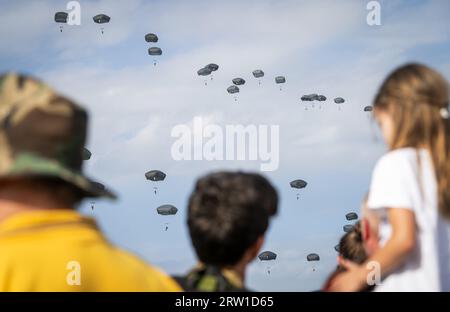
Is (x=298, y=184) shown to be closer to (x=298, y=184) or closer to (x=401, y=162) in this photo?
(x=298, y=184)

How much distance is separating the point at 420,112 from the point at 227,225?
1754mm

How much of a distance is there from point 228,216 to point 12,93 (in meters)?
1.60

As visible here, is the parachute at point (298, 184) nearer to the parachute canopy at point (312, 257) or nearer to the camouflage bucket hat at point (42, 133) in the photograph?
the parachute canopy at point (312, 257)

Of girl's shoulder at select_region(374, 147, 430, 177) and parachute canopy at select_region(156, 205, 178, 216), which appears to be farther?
parachute canopy at select_region(156, 205, 178, 216)

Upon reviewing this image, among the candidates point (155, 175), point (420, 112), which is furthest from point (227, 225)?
point (155, 175)

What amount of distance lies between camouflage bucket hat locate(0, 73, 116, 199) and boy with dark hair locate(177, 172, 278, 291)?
1.26m

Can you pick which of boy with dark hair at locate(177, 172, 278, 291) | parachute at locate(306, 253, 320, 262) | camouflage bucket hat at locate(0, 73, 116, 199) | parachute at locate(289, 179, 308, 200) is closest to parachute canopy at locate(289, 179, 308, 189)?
parachute at locate(289, 179, 308, 200)

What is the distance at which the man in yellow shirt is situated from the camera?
294cm

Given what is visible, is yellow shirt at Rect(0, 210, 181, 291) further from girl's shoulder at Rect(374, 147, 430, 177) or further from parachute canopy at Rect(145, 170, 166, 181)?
parachute canopy at Rect(145, 170, 166, 181)

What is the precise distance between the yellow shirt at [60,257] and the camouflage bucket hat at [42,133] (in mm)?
173

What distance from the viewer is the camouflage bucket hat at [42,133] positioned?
3023mm

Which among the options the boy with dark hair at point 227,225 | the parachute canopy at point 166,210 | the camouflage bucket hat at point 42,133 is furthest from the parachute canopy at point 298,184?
the camouflage bucket hat at point 42,133
